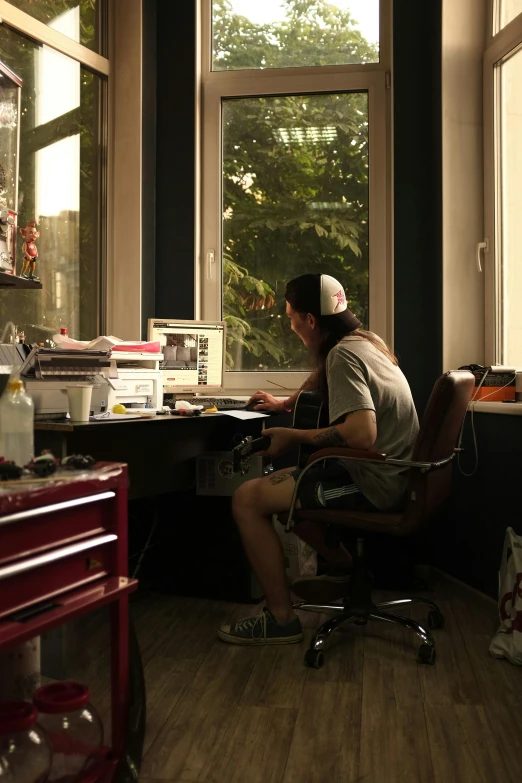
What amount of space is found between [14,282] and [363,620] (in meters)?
1.71

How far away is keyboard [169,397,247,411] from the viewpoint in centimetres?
319

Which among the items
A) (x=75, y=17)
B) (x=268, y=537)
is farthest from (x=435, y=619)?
(x=75, y=17)

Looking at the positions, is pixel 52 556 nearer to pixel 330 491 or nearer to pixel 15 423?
pixel 15 423

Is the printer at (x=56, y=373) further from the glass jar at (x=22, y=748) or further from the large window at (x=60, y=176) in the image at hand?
the glass jar at (x=22, y=748)

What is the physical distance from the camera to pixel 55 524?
54.1 inches

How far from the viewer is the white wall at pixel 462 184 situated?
345cm

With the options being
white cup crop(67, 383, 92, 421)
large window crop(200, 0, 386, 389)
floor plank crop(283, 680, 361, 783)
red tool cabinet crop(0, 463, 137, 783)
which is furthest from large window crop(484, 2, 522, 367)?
red tool cabinet crop(0, 463, 137, 783)

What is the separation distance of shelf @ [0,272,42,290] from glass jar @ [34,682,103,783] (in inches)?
58.4

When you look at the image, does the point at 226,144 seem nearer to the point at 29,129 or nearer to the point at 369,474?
the point at 29,129

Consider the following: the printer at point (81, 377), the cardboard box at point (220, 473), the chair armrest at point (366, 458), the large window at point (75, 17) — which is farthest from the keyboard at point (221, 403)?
the large window at point (75, 17)

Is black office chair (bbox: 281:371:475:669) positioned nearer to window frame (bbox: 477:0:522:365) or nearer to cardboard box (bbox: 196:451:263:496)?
cardboard box (bbox: 196:451:263:496)

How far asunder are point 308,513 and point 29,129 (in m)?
2.04

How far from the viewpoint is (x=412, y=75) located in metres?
3.66

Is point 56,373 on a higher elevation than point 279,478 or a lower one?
higher
